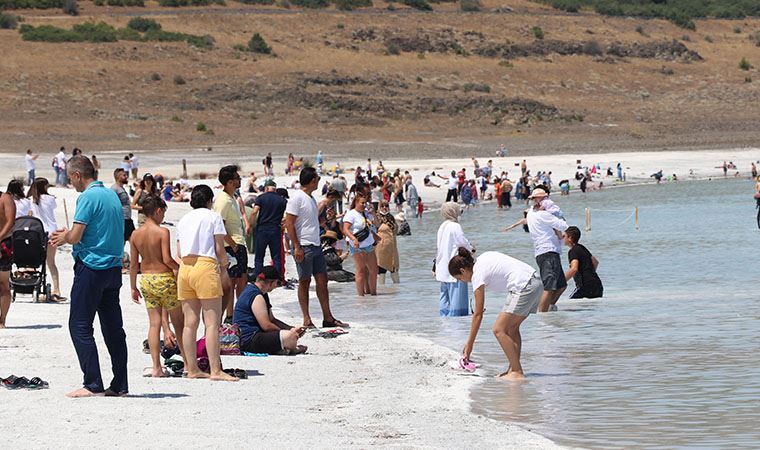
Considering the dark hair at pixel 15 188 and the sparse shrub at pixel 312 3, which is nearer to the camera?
the dark hair at pixel 15 188

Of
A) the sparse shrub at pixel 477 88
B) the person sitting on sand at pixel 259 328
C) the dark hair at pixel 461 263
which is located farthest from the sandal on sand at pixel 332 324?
the sparse shrub at pixel 477 88

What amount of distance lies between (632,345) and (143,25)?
247ft

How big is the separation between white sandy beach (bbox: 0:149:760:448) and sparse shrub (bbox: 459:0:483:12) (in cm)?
9190

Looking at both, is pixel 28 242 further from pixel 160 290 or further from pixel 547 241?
pixel 547 241

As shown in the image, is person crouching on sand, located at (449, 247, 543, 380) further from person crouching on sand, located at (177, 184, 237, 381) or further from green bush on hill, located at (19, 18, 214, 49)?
green bush on hill, located at (19, 18, 214, 49)

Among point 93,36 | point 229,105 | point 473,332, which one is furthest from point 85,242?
point 93,36

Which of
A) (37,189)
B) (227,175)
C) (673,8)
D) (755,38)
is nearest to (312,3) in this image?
(673,8)

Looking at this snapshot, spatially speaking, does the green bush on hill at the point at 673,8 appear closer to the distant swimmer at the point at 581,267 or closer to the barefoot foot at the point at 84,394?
the distant swimmer at the point at 581,267

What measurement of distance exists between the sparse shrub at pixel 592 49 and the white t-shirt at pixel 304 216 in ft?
263

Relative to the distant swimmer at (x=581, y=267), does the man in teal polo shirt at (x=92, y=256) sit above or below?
above

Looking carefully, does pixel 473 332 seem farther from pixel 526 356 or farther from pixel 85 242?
pixel 85 242

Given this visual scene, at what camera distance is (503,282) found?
32.8 feet

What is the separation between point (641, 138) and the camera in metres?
70.4

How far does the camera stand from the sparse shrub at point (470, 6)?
340 feet
